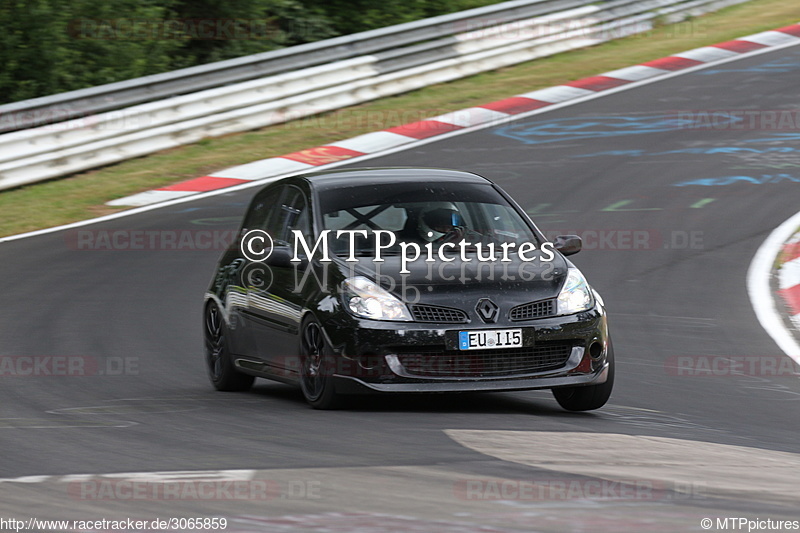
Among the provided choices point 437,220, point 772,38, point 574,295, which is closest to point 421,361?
point 574,295

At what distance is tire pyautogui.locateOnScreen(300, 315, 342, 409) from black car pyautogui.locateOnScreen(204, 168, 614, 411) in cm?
1

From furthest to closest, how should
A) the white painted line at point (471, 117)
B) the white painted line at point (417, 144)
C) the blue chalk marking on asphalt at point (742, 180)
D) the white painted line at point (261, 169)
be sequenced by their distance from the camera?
the white painted line at point (471, 117)
the white painted line at point (261, 169)
the blue chalk marking on asphalt at point (742, 180)
the white painted line at point (417, 144)

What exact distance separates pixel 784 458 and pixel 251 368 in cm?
382

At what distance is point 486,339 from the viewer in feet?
25.4

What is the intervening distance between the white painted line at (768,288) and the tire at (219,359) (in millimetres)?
4000

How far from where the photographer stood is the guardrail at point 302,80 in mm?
17594

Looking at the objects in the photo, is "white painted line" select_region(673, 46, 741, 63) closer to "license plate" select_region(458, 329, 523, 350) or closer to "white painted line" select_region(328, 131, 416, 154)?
"white painted line" select_region(328, 131, 416, 154)

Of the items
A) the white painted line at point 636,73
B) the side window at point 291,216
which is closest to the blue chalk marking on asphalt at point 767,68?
the white painted line at point 636,73

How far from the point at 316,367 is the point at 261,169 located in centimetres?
961

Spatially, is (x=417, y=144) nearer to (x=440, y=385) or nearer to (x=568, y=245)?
(x=568, y=245)

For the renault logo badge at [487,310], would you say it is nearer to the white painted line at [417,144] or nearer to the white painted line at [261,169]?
the white painted line at [417,144]

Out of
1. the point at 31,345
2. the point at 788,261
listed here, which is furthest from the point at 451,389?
the point at 788,261

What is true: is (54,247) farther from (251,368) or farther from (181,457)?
(181,457)

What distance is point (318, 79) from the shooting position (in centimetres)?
2044
